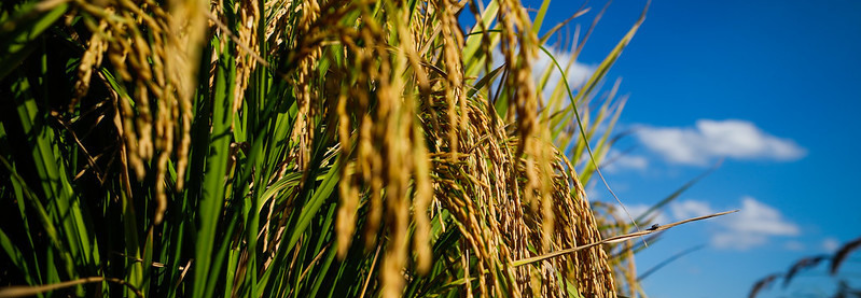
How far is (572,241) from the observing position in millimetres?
1163

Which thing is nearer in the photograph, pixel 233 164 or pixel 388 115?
pixel 388 115

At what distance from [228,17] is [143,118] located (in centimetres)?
50

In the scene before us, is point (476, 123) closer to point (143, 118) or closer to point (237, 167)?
point (237, 167)

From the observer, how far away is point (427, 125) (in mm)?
1211

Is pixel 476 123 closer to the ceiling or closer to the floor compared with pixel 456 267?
closer to the ceiling

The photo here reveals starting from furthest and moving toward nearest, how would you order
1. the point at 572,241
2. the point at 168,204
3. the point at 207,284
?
the point at 572,241, the point at 168,204, the point at 207,284

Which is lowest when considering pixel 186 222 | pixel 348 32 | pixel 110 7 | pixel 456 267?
pixel 456 267

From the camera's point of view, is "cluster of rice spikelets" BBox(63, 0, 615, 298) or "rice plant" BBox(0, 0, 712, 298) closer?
"cluster of rice spikelets" BBox(63, 0, 615, 298)

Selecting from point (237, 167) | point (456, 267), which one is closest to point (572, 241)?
point (456, 267)

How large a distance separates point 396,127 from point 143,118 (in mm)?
265

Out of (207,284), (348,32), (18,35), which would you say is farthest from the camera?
(207,284)

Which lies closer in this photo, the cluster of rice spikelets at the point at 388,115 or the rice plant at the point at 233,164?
the cluster of rice spikelets at the point at 388,115

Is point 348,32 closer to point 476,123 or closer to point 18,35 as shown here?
point 18,35

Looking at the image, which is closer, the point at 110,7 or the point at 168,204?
the point at 110,7
